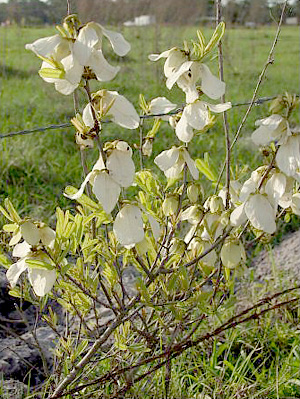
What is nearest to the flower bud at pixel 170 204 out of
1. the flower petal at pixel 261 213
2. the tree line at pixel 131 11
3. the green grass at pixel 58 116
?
the flower petal at pixel 261 213

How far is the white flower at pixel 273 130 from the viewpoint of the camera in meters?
0.87

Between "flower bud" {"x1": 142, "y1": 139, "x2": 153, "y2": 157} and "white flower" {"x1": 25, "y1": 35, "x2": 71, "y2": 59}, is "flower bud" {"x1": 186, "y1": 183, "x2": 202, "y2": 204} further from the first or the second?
"white flower" {"x1": 25, "y1": 35, "x2": 71, "y2": 59}

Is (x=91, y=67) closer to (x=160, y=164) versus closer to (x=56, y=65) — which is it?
(x=56, y=65)

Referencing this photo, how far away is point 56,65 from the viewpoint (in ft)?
2.56

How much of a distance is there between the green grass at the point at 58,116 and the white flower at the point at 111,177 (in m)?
0.70

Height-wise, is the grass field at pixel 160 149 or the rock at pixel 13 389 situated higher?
the rock at pixel 13 389

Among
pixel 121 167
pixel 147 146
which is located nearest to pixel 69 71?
pixel 121 167

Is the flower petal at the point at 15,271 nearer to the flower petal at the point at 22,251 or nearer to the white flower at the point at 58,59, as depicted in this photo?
the flower petal at the point at 22,251

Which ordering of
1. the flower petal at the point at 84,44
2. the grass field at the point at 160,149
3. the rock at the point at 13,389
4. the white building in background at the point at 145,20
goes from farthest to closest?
the white building in background at the point at 145,20
the grass field at the point at 160,149
the rock at the point at 13,389
the flower petal at the point at 84,44

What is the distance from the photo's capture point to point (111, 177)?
855 mm

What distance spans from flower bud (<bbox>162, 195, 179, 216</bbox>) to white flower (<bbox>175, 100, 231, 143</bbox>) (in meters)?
0.14

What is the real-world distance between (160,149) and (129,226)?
2685mm

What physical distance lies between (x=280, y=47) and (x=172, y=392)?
880 centimetres

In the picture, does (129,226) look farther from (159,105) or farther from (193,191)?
(159,105)
